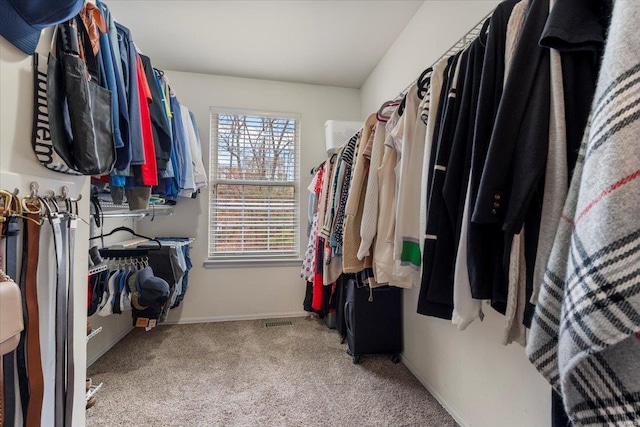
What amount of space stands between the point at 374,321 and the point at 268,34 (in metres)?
2.32

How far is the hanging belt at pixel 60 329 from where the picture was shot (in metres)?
0.74

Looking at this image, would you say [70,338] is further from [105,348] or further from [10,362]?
[105,348]

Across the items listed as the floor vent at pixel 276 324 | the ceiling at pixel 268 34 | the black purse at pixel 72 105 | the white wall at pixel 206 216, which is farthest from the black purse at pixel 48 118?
the floor vent at pixel 276 324

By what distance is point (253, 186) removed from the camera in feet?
9.89

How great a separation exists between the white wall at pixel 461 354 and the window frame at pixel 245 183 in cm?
122

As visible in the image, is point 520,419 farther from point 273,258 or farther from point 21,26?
point 273,258

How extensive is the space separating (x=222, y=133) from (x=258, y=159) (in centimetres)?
44

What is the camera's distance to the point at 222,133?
295 cm

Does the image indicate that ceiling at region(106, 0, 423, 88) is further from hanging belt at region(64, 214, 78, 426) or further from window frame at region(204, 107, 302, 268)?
hanging belt at region(64, 214, 78, 426)

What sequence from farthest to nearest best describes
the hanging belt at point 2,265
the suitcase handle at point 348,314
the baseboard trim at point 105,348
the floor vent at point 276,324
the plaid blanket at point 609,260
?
the floor vent at point 276,324
the suitcase handle at point 348,314
the baseboard trim at point 105,348
the hanging belt at point 2,265
the plaid blanket at point 609,260

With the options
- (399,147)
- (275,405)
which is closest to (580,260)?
(399,147)

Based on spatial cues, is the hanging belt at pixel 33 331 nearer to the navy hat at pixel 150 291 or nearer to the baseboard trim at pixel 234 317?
the navy hat at pixel 150 291

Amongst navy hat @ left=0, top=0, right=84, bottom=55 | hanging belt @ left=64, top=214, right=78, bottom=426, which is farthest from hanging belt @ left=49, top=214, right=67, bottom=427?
navy hat @ left=0, top=0, right=84, bottom=55

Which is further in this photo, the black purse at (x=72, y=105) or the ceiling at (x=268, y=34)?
the ceiling at (x=268, y=34)
